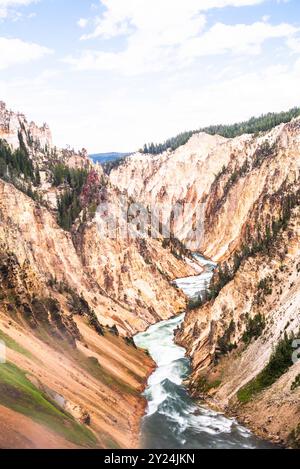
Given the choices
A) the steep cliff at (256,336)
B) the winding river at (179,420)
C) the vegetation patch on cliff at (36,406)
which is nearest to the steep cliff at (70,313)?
the vegetation patch on cliff at (36,406)

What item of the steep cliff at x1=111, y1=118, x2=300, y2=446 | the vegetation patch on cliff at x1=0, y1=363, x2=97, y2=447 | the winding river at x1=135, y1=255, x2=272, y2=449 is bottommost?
the winding river at x1=135, y1=255, x2=272, y2=449

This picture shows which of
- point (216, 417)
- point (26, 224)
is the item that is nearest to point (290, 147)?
point (26, 224)

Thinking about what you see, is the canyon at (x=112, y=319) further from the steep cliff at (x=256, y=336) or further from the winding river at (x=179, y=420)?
the winding river at (x=179, y=420)

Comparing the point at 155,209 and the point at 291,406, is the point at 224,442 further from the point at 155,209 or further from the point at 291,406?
the point at 155,209

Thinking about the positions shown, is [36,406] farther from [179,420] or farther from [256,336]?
[256,336]

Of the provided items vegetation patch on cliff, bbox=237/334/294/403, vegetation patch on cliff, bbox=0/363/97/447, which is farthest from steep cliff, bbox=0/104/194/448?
vegetation patch on cliff, bbox=237/334/294/403

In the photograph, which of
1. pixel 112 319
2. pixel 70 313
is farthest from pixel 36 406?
pixel 112 319

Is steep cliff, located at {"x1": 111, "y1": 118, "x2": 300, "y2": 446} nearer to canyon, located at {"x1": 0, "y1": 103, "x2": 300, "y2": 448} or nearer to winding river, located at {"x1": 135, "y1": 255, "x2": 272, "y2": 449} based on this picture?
canyon, located at {"x1": 0, "y1": 103, "x2": 300, "y2": 448}
